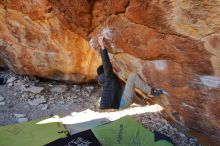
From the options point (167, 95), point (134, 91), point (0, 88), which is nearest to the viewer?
point (167, 95)

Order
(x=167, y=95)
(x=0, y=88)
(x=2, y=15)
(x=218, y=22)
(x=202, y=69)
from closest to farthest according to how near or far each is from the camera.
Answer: (x=218, y=22) < (x=202, y=69) < (x=167, y=95) < (x=2, y=15) < (x=0, y=88)

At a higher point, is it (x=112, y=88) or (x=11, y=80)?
(x=112, y=88)

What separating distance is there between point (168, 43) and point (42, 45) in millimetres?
2368

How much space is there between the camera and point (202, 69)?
9.73 feet

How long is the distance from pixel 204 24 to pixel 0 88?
356 centimetres

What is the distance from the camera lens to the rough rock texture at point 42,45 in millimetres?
4711

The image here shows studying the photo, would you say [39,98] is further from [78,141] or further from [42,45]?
[78,141]

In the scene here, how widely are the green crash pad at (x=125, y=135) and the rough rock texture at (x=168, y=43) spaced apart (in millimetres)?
386

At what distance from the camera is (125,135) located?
3287mm

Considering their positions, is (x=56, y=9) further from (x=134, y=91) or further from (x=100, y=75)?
(x=134, y=91)

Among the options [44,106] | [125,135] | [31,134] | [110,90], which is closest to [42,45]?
[44,106]

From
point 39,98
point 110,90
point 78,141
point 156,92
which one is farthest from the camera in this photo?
point 39,98

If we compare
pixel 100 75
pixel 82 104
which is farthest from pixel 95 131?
pixel 82 104

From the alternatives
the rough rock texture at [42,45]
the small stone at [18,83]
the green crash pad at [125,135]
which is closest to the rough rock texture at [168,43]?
the rough rock texture at [42,45]
